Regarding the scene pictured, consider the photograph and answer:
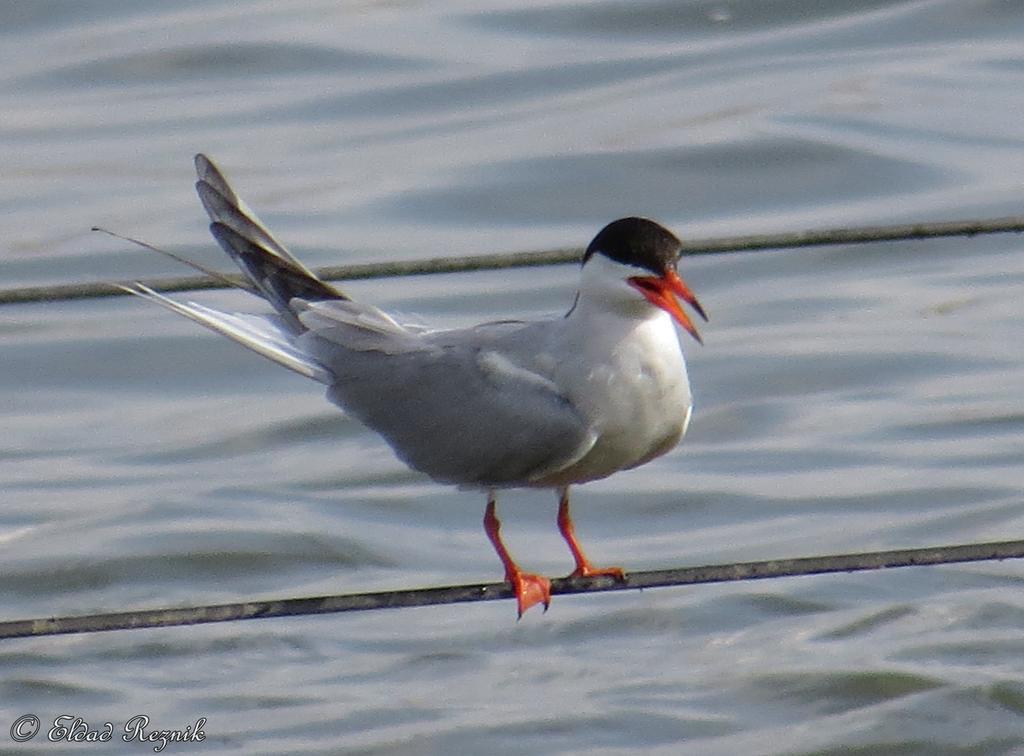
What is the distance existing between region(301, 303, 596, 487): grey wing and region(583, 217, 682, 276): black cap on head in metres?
0.39

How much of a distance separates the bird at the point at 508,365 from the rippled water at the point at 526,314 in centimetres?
220

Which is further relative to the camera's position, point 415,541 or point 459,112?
point 459,112

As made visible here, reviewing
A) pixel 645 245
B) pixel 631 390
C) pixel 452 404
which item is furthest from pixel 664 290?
pixel 452 404

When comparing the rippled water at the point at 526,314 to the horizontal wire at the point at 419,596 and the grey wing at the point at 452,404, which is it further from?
the horizontal wire at the point at 419,596

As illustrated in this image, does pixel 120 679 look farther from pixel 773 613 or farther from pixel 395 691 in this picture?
pixel 773 613

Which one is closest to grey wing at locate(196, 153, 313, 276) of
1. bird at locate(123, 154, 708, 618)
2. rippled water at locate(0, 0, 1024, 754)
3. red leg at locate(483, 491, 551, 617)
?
bird at locate(123, 154, 708, 618)

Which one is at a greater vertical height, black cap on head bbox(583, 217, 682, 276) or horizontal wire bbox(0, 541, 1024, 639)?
black cap on head bbox(583, 217, 682, 276)

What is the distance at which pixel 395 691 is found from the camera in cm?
834

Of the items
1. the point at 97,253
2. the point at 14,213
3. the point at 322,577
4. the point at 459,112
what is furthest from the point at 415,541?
the point at 459,112

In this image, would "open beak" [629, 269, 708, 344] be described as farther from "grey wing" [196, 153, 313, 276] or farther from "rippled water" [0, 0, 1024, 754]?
"rippled water" [0, 0, 1024, 754]

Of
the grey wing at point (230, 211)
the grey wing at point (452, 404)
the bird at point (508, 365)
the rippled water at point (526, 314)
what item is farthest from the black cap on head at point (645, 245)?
the rippled water at point (526, 314)

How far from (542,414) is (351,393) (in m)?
0.70

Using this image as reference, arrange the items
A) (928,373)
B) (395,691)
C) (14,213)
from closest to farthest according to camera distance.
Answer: (395,691)
(928,373)
(14,213)

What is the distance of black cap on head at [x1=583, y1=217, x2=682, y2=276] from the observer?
5.37m
